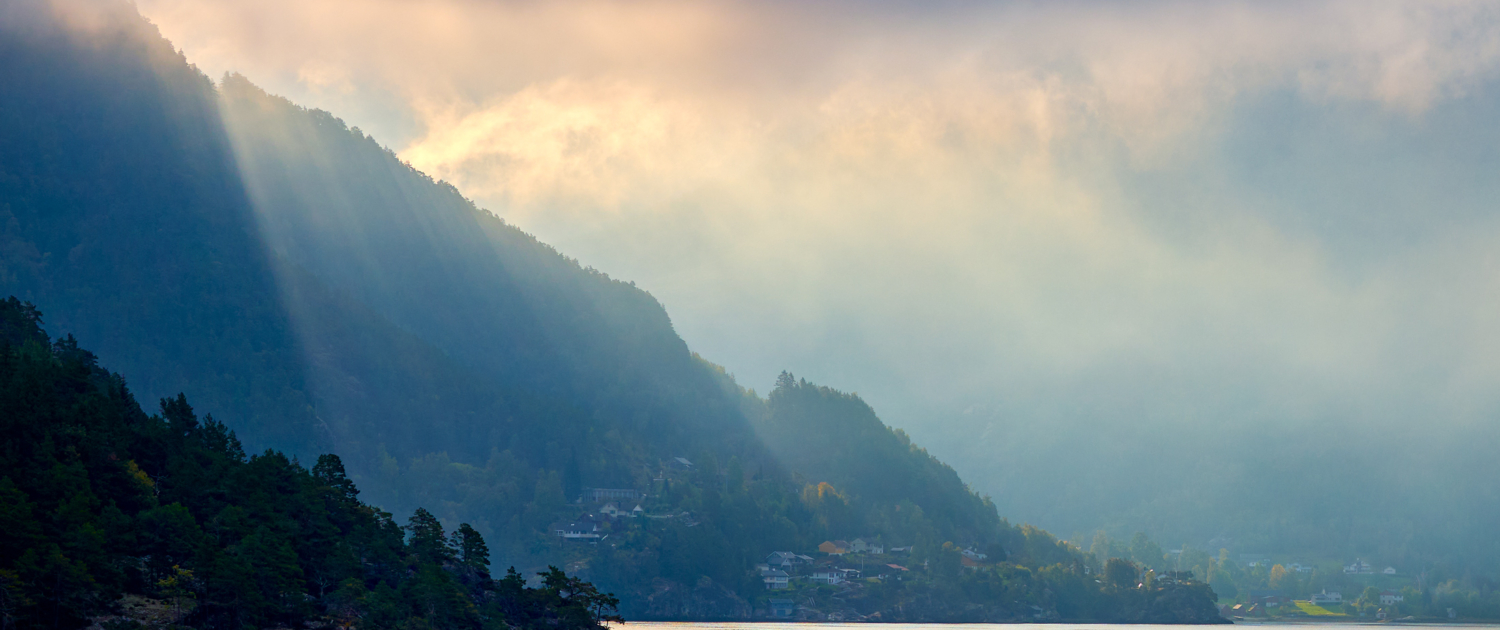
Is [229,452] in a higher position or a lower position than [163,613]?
higher

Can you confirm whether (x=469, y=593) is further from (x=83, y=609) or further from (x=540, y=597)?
(x=83, y=609)

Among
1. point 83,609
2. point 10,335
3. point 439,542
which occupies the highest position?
point 10,335

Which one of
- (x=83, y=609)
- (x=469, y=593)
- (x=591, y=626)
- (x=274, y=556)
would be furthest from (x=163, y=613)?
(x=591, y=626)

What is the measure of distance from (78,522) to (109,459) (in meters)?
13.6

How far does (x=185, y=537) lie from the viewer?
107188mm

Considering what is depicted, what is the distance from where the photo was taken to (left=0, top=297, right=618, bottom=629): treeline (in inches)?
3814

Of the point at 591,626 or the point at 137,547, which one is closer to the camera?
the point at 137,547

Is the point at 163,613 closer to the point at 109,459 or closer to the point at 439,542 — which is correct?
the point at 109,459

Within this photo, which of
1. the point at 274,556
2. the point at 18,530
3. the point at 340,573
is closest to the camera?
the point at 18,530

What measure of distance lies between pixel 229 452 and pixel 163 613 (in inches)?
1575

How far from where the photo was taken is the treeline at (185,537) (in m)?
96.9

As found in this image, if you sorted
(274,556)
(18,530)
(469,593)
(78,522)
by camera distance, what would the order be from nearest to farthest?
(18,530), (78,522), (274,556), (469,593)

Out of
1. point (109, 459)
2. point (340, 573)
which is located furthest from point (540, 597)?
point (109, 459)

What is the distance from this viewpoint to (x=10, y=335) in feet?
461
